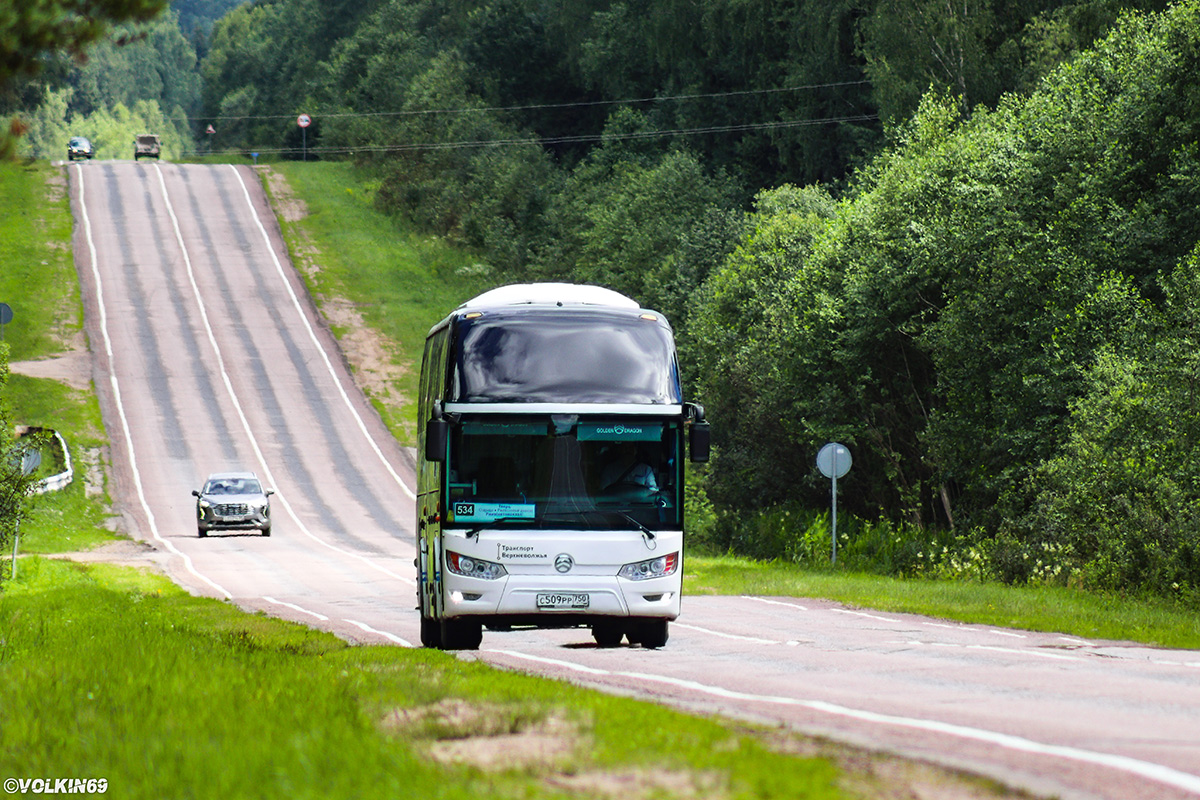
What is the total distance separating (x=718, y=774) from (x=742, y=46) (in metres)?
65.2

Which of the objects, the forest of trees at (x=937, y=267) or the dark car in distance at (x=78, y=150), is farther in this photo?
the dark car in distance at (x=78, y=150)

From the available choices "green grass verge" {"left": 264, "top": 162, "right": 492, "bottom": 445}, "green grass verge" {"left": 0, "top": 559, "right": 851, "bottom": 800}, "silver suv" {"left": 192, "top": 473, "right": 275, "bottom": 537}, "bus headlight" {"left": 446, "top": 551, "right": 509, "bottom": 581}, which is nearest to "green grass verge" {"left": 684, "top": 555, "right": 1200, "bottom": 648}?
"bus headlight" {"left": 446, "top": 551, "right": 509, "bottom": 581}

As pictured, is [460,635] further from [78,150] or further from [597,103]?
[78,150]

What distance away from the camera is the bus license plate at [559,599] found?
1570 centimetres

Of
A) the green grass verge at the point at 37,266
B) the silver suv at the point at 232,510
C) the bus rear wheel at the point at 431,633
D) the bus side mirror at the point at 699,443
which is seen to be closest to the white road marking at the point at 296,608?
the bus rear wheel at the point at 431,633

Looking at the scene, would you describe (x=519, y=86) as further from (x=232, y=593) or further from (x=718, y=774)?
(x=718, y=774)

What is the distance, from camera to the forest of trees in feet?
87.7

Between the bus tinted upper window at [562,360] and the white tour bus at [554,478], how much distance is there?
0.05 ft

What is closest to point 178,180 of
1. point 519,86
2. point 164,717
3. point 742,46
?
point 519,86

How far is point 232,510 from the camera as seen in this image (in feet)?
139

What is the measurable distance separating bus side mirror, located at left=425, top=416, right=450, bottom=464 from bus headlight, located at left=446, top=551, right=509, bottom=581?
1.08m

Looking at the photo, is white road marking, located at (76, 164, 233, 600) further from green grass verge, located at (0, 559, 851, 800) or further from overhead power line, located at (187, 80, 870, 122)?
overhead power line, located at (187, 80, 870, 122)

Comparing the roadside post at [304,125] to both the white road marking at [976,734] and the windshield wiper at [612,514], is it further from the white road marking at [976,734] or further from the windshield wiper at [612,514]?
the white road marking at [976,734]

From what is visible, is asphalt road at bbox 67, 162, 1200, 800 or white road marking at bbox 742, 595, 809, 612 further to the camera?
white road marking at bbox 742, 595, 809, 612
